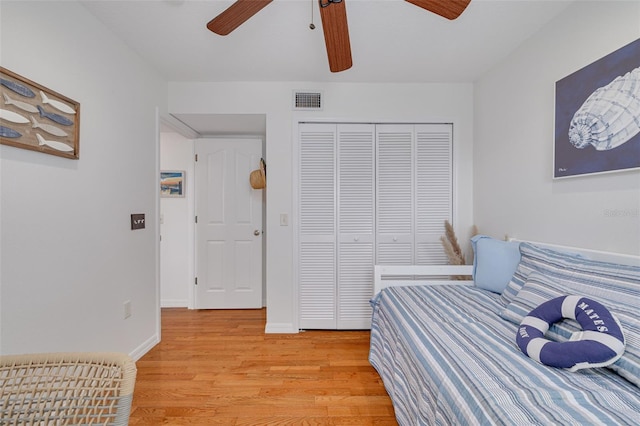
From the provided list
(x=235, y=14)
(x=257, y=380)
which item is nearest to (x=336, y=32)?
(x=235, y=14)

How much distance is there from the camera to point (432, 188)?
2695 mm

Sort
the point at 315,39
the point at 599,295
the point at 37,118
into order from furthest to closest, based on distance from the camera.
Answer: the point at 315,39 < the point at 37,118 < the point at 599,295

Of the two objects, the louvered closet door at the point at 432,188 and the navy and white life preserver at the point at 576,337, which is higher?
the louvered closet door at the point at 432,188

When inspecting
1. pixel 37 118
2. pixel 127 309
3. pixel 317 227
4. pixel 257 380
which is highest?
pixel 37 118

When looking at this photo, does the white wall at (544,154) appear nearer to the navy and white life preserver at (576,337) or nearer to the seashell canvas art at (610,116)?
the seashell canvas art at (610,116)

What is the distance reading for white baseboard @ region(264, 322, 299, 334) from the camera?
8.61ft

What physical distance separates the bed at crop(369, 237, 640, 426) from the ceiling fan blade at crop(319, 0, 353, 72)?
1.50 m

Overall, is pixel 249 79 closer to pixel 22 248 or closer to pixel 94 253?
pixel 94 253

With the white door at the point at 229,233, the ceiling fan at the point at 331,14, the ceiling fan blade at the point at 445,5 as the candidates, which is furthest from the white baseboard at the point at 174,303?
the ceiling fan blade at the point at 445,5

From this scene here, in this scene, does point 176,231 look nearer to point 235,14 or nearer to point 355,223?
point 355,223

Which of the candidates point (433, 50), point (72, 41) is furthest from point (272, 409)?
point (433, 50)

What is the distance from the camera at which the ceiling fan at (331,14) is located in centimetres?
120

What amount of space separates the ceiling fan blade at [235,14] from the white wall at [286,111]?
4.03ft

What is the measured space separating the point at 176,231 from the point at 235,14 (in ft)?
8.77
